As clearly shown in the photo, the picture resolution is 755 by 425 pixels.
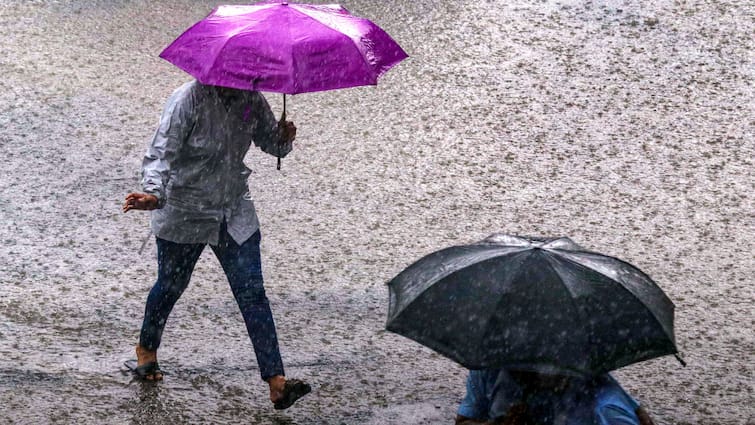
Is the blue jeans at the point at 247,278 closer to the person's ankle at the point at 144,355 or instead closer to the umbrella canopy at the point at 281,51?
the person's ankle at the point at 144,355

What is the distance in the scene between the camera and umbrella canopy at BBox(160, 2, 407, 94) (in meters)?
4.35

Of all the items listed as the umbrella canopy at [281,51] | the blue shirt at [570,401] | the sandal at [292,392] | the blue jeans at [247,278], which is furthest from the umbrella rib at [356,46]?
the blue shirt at [570,401]

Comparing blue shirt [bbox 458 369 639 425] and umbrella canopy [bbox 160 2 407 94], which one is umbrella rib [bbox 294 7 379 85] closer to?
umbrella canopy [bbox 160 2 407 94]

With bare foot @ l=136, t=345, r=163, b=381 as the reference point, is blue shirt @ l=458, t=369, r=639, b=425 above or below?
above

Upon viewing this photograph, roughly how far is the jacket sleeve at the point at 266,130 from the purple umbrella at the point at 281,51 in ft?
1.31

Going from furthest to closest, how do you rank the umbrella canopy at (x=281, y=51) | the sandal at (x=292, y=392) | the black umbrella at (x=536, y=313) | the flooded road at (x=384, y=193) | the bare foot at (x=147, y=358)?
the flooded road at (x=384, y=193)
the bare foot at (x=147, y=358)
the sandal at (x=292, y=392)
the umbrella canopy at (x=281, y=51)
the black umbrella at (x=536, y=313)

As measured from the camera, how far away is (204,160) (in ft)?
15.7

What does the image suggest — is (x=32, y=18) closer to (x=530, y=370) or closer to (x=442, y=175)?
(x=442, y=175)

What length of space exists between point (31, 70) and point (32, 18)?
4.33 feet

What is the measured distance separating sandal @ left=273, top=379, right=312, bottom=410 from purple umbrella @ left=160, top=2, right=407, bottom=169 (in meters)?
1.35

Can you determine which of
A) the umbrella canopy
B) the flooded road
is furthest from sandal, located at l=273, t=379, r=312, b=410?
the umbrella canopy

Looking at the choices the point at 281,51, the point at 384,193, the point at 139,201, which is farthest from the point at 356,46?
the point at 384,193

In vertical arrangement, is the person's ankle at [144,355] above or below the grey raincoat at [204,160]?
below

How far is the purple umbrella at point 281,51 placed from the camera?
14.3 ft
